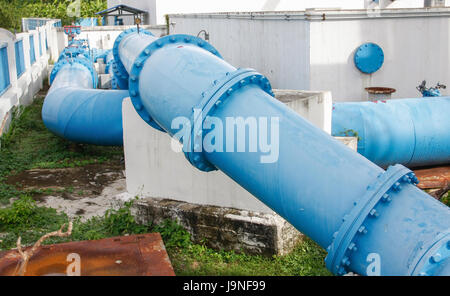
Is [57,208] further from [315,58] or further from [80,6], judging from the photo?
[80,6]

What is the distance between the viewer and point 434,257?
162 centimetres

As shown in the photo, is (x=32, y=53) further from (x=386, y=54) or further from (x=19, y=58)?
(x=386, y=54)

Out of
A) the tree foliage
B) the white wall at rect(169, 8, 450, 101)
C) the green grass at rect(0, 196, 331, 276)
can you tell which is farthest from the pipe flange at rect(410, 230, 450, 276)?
the tree foliage

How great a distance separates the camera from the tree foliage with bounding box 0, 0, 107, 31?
20875 mm

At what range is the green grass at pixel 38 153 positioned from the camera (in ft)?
22.6

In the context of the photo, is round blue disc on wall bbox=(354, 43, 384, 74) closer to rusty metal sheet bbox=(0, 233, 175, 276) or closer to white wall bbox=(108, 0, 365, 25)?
rusty metal sheet bbox=(0, 233, 175, 276)

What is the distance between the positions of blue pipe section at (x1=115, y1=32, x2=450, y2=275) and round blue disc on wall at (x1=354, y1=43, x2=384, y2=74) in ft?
17.8

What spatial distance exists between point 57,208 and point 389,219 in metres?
4.44

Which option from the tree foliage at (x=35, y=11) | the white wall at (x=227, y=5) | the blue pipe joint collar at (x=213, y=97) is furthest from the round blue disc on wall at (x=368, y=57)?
the tree foliage at (x=35, y=11)

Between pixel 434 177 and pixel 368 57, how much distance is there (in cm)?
264

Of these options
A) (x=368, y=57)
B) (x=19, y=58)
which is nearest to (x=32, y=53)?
(x=19, y=58)

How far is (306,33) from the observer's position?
7.59 metres

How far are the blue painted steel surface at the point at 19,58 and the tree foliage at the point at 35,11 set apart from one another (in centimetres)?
998

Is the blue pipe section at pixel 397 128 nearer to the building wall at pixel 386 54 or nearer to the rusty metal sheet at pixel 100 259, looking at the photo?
the building wall at pixel 386 54
